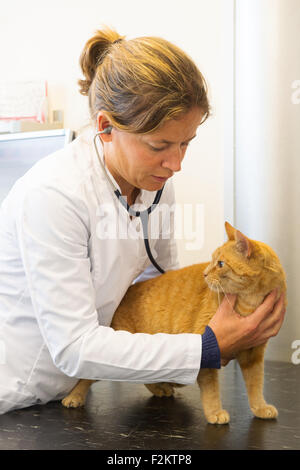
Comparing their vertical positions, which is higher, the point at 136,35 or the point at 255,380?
the point at 136,35

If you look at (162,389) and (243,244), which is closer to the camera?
(243,244)

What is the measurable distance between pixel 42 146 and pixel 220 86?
36.5 inches

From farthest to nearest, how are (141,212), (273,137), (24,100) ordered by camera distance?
(24,100) < (273,137) < (141,212)

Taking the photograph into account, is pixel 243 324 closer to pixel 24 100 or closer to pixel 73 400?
pixel 73 400

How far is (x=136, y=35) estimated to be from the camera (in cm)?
241

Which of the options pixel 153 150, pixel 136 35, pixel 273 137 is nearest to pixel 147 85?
pixel 153 150

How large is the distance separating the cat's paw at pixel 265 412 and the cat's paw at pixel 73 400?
345 millimetres

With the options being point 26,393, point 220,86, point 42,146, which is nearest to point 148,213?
point 26,393

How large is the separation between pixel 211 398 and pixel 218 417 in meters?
0.04

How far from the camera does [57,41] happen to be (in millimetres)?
2623

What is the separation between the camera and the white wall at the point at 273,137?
5.02 ft

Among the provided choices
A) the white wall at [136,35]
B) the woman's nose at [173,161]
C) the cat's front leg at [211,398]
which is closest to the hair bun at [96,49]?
the woman's nose at [173,161]

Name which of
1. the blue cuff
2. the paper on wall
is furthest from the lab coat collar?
the paper on wall

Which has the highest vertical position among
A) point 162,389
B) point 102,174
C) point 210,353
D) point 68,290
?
point 102,174
